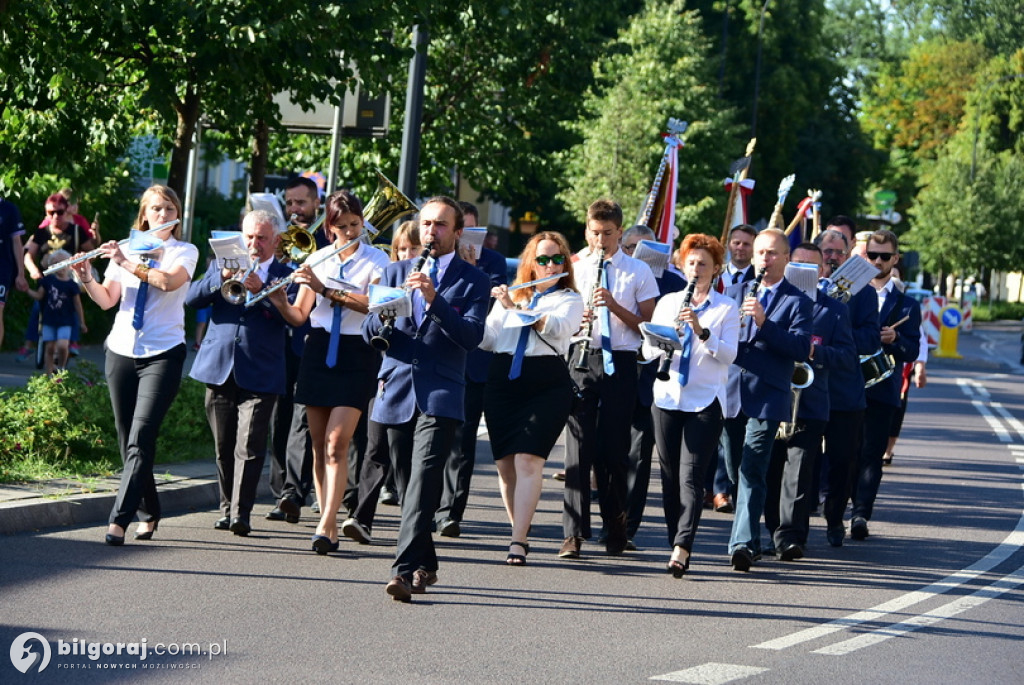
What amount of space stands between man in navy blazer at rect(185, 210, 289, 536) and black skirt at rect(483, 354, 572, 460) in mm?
1309

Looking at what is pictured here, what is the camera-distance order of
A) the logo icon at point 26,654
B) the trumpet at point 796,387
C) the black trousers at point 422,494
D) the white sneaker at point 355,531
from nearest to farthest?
the logo icon at point 26,654, the black trousers at point 422,494, the white sneaker at point 355,531, the trumpet at point 796,387

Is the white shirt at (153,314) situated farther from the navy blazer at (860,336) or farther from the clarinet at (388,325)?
the navy blazer at (860,336)

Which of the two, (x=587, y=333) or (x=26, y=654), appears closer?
(x=26, y=654)

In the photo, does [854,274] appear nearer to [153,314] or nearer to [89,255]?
[153,314]

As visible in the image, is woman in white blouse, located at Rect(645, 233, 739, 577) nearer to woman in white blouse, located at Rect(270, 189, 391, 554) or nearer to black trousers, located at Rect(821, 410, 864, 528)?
woman in white blouse, located at Rect(270, 189, 391, 554)

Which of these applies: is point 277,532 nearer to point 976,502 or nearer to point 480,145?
point 976,502

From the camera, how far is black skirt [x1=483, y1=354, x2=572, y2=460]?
30.9ft

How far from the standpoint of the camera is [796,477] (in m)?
10.5

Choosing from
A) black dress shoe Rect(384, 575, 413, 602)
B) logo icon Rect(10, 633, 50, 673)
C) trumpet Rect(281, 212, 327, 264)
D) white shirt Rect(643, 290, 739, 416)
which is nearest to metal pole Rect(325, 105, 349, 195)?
trumpet Rect(281, 212, 327, 264)

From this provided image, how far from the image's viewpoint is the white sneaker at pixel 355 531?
972cm

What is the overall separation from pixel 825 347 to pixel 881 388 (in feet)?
5.42

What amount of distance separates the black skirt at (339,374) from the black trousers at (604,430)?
1.29 metres

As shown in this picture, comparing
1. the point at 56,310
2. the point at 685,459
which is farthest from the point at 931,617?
the point at 56,310

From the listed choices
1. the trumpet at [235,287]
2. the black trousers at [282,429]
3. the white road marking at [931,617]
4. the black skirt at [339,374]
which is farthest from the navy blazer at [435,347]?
the black trousers at [282,429]
